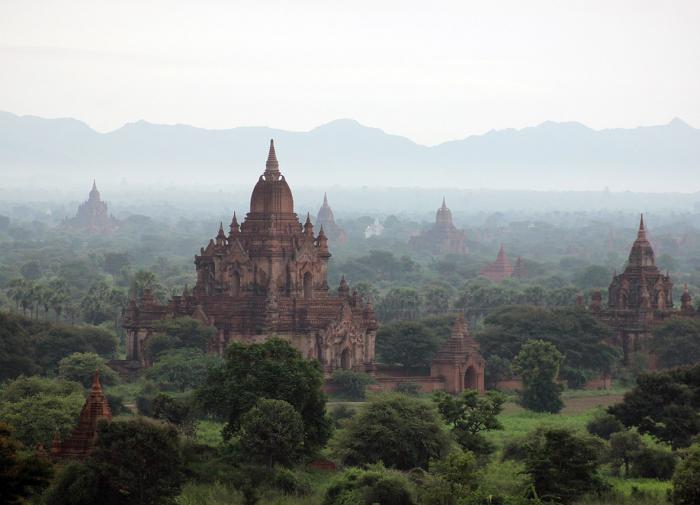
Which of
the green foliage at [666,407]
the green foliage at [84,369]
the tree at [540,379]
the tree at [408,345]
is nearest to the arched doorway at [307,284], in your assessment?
the tree at [408,345]

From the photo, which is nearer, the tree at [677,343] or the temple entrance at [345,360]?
the temple entrance at [345,360]

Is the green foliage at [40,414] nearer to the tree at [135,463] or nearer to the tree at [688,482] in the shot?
the tree at [135,463]

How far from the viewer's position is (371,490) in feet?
139

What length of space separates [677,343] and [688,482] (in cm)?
3679

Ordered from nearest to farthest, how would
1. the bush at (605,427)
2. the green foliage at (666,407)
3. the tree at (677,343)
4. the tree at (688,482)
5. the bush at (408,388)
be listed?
the tree at (688,482), the green foliage at (666,407), the bush at (605,427), the bush at (408,388), the tree at (677,343)

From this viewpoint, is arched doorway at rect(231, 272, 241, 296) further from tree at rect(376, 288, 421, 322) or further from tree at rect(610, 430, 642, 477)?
tree at rect(376, 288, 421, 322)

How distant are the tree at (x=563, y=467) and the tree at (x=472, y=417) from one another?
3327 mm

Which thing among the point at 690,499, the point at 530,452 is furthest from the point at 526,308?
the point at 690,499

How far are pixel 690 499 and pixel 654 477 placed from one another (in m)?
10.4

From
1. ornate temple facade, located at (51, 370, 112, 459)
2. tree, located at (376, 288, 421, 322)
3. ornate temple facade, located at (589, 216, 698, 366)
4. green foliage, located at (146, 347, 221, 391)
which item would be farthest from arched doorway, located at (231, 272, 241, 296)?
ornate temple facade, located at (51, 370, 112, 459)

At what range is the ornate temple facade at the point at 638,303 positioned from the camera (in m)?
81.2

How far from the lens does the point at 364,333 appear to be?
72.4 meters

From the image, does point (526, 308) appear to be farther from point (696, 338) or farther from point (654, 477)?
point (654, 477)

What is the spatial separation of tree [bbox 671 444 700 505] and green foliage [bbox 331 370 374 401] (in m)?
28.2
